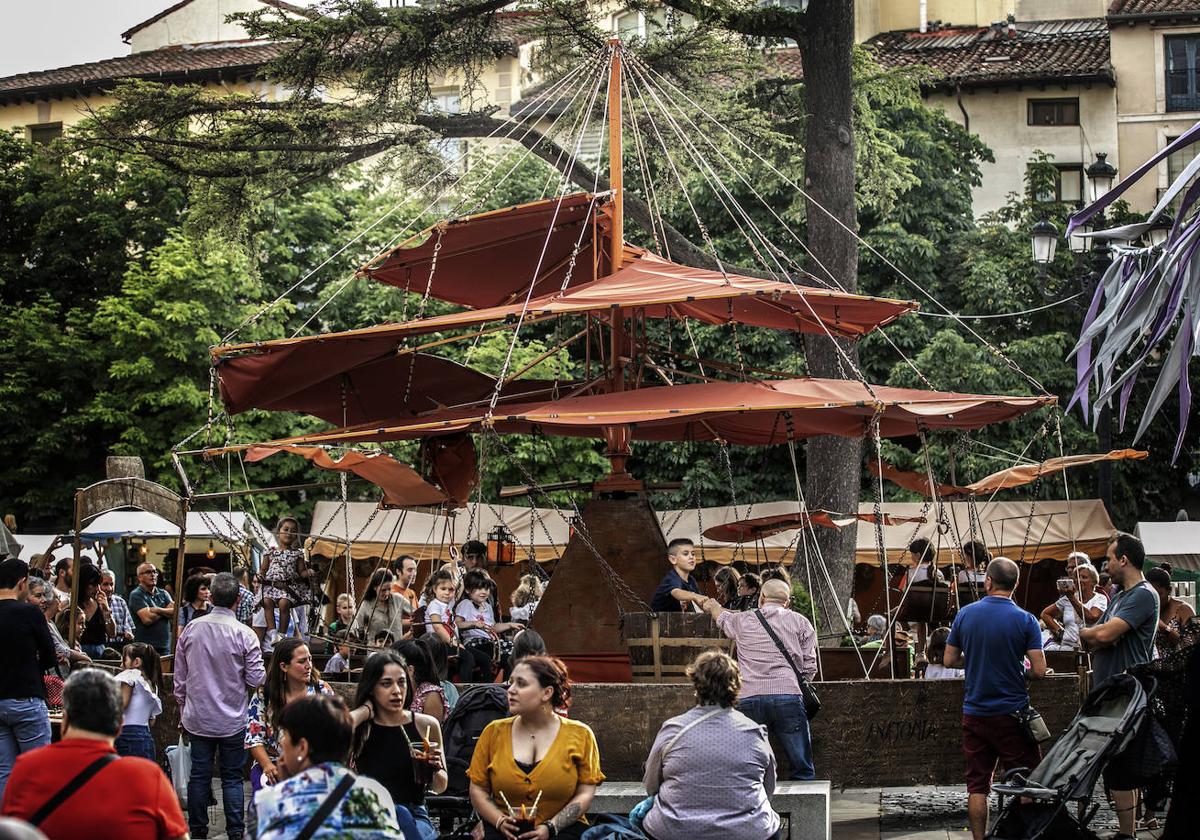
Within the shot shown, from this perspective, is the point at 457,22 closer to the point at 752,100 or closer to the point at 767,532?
the point at 752,100

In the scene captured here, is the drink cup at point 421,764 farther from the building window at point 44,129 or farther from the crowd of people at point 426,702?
the building window at point 44,129

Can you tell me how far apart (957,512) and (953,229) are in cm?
944

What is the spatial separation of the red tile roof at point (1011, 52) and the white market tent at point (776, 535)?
1773 centimetres

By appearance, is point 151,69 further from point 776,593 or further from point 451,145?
point 776,593

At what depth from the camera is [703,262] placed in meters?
21.8

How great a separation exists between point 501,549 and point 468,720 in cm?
708

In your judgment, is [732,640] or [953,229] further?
[953,229]

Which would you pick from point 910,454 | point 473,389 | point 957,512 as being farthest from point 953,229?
point 473,389

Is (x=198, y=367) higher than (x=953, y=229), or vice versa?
(x=953, y=229)

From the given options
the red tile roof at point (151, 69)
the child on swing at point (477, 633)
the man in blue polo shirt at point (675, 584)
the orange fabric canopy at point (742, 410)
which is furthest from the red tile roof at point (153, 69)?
the man in blue polo shirt at point (675, 584)

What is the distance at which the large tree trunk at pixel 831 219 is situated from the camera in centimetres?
2061

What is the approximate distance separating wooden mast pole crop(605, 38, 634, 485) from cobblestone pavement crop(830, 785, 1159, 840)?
142 inches

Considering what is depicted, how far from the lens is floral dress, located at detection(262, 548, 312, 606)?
15.5 m

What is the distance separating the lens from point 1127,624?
1057cm
